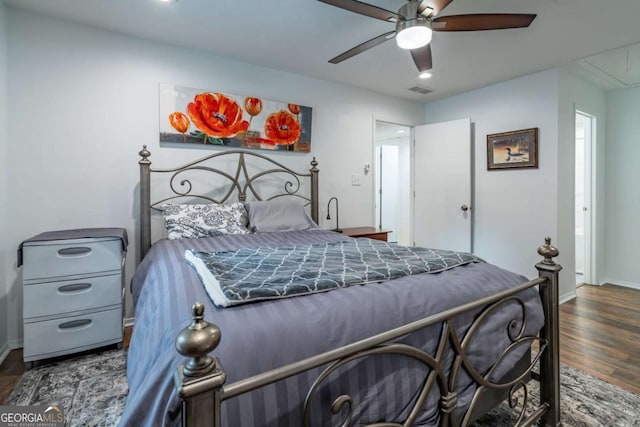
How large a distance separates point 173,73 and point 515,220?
379 cm

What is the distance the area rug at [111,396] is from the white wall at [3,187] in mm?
524

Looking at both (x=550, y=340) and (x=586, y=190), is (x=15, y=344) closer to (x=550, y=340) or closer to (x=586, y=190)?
(x=550, y=340)

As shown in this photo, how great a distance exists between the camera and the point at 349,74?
346 centimetres

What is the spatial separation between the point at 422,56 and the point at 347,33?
0.63m

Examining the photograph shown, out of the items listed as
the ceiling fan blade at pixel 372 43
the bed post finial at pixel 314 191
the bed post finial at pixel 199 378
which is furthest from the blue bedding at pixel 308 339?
the bed post finial at pixel 314 191

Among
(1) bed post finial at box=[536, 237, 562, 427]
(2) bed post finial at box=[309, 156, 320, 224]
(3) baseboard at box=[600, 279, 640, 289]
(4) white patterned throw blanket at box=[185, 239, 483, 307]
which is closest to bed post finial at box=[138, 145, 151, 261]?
(4) white patterned throw blanket at box=[185, 239, 483, 307]

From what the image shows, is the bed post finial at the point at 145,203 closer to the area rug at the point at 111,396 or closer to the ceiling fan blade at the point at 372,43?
the area rug at the point at 111,396

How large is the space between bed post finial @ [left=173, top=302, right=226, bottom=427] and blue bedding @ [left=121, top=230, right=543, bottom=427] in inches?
6.4

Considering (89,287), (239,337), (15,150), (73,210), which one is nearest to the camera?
(239,337)

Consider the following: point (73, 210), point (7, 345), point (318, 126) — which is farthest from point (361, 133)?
point (7, 345)

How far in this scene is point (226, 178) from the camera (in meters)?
3.03

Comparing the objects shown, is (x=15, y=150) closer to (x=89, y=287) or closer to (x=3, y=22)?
(x=3, y=22)

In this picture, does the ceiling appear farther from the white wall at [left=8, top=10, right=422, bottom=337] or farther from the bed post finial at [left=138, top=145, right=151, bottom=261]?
the bed post finial at [left=138, top=145, right=151, bottom=261]

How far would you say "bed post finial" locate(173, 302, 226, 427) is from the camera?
0.55 m
